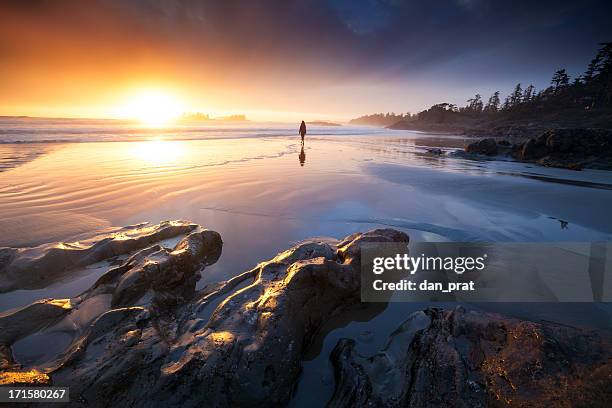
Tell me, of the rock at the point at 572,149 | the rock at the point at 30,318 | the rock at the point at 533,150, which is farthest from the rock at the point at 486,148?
the rock at the point at 30,318

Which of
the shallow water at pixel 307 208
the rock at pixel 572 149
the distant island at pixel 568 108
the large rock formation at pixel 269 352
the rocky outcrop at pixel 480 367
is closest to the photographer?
the rocky outcrop at pixel 480 367

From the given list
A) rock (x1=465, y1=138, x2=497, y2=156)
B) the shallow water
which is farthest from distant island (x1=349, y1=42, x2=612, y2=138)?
the shallow water

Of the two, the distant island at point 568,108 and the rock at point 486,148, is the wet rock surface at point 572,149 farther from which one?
the distant island at point 568,108

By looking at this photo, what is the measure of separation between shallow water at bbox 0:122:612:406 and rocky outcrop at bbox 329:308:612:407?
12.0 inches

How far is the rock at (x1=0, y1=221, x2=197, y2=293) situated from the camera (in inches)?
132

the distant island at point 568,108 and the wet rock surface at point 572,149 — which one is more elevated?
the distant island at point 568,108

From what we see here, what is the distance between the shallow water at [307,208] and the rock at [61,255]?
9.3 inches

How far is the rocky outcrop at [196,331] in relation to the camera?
1.90 metres

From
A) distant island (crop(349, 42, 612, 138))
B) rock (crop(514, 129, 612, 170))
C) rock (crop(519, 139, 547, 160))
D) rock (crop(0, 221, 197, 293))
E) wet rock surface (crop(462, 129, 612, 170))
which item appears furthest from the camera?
distant island (crop(349, 42, 612, 138))

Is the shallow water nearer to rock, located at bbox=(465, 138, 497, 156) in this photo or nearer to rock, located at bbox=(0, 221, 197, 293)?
rock, located at bbox=(0, 221, 197, 293)

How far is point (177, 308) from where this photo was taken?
2951mm

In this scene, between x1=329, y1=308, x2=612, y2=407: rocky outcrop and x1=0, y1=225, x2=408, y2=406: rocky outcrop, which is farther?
x1=0, y1=225, x2=408, y2=406: rocky outcrop

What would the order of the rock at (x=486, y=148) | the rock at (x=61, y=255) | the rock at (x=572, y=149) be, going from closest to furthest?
1. the rock at (x=61, y=255)
2. the rock at (x=572, y=149)
3. the rock at (x=486, y=148)

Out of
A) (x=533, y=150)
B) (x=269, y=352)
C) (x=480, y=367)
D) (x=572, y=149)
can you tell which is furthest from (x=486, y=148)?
(x=269, y=352)
